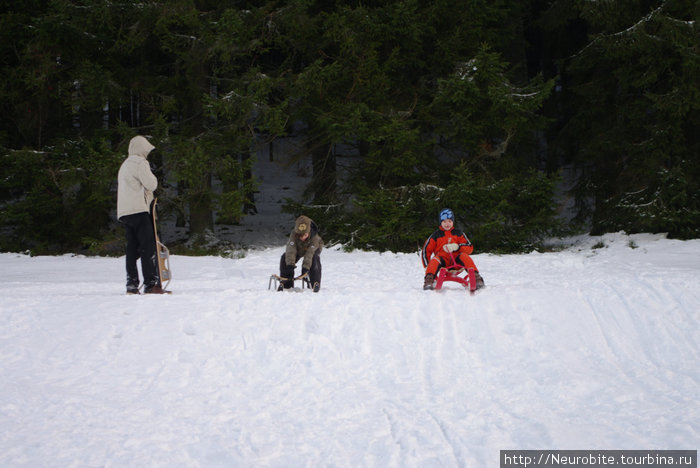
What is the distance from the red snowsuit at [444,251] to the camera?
716 centimetres

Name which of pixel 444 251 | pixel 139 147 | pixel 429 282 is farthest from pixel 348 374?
pixel 139 147

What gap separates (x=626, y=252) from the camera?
1211 cm

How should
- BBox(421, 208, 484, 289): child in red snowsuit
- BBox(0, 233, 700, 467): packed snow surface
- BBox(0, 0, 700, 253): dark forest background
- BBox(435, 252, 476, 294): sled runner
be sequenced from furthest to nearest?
BBox(0, 0, 700, 253): dark forest background → BBox(421, 208, 484, 289): child in red snowsuit → BBox(435, 252, 476, 294): sled runner → BBox(0, 233, 700, 467): packed snow surface

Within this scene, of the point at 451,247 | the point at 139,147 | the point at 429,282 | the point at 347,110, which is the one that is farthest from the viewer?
the point at 347,110

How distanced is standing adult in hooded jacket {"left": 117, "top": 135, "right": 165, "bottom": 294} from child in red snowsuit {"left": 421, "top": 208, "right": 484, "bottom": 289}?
3.50m

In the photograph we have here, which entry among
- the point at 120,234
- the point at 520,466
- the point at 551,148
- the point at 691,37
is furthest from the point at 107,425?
the point at 551,148

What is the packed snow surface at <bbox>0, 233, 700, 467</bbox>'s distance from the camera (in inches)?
137

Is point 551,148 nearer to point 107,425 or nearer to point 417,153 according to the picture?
point 417,153

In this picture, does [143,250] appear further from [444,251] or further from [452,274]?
[452,274]

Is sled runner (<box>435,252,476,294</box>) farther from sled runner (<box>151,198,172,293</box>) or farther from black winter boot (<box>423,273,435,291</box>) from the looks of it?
sled runner (<box>151,198,172,293</box>)

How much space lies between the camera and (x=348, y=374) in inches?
189

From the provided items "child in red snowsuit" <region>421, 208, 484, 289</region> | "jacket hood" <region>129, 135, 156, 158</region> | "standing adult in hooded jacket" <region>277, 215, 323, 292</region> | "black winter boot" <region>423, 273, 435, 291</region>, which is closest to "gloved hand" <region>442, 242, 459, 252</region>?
"child in red snowsuit" <region>421, 208, 484, 289</region>

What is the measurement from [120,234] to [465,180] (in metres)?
8.32

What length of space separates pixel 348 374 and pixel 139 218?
11.8ft
